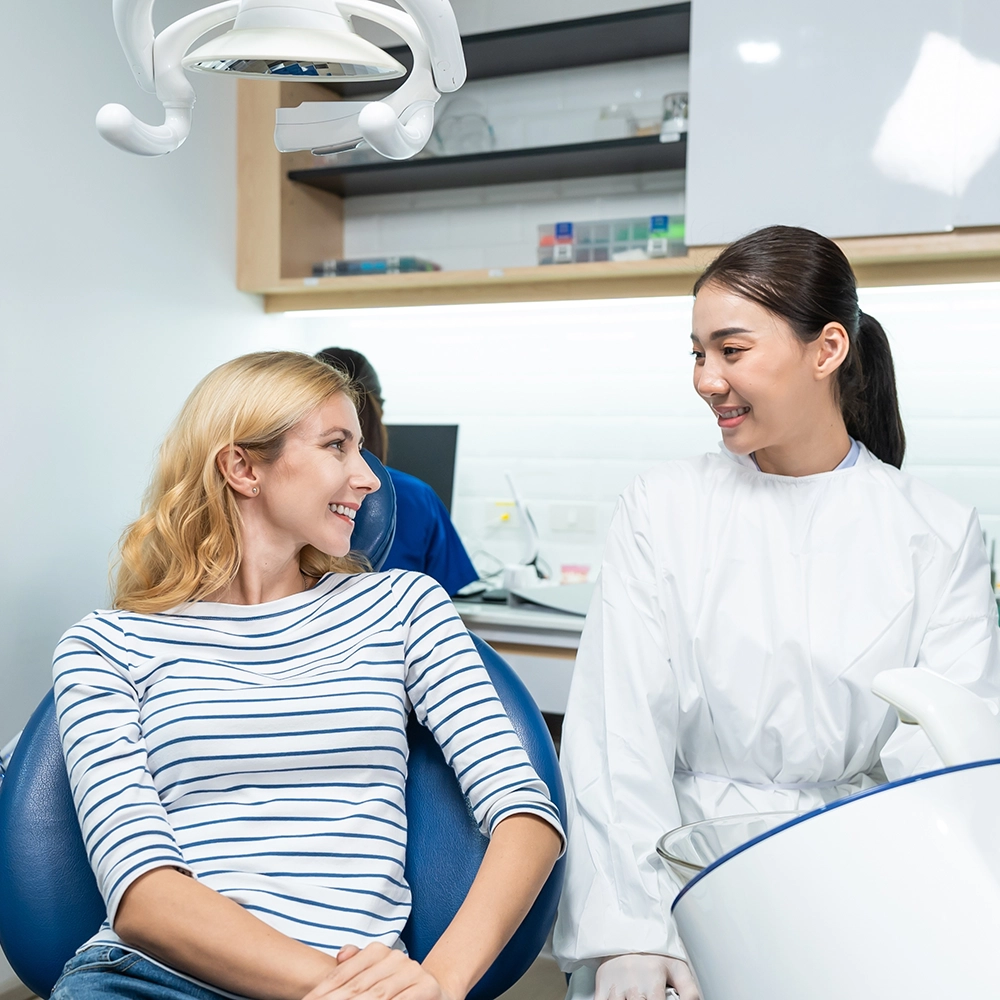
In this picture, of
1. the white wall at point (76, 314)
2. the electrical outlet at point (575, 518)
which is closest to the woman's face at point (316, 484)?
the white wall at point (76, 314)

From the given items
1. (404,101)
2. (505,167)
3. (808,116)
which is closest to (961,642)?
(404,101)

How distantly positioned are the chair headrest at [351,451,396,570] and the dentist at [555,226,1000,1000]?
371 millimetres

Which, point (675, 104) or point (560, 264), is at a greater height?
point (675, 104)

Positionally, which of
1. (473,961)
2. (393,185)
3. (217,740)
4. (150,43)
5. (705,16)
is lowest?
(473,961)

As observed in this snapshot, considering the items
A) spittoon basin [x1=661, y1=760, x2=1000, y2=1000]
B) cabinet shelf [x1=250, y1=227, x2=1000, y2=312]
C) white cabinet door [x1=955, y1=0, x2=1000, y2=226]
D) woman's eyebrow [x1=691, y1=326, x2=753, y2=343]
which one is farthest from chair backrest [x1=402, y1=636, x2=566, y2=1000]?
white cabinet door [x1=955, y1=0, x2=1000, y2=226]

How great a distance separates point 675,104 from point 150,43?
1836 mm

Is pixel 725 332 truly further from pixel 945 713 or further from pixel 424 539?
pixel 424 539

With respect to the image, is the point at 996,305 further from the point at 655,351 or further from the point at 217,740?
the point at 217,740

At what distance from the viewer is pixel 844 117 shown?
2201 mm

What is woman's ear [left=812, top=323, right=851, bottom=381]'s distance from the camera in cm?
133

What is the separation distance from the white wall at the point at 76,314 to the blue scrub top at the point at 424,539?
2.37ft

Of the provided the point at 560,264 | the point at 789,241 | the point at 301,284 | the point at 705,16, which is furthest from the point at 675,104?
the point at 789,241

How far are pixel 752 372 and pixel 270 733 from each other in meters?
0.74

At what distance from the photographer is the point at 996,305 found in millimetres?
2525
